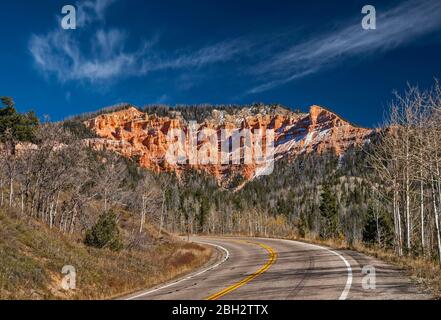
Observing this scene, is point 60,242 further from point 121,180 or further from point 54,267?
point 121,180

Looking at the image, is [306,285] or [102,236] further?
[102,236]

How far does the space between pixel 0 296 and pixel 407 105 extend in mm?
21505

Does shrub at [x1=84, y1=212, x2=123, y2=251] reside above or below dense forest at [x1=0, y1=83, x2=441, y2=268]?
below

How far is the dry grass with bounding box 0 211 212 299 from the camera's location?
13.9 metres

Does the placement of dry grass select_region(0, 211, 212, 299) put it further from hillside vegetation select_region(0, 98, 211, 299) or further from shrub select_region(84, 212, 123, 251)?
shrub select_region(84, 212, 123, 251)

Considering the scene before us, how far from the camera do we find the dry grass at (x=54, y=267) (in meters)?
13.9

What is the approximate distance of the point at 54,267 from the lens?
16922mm
